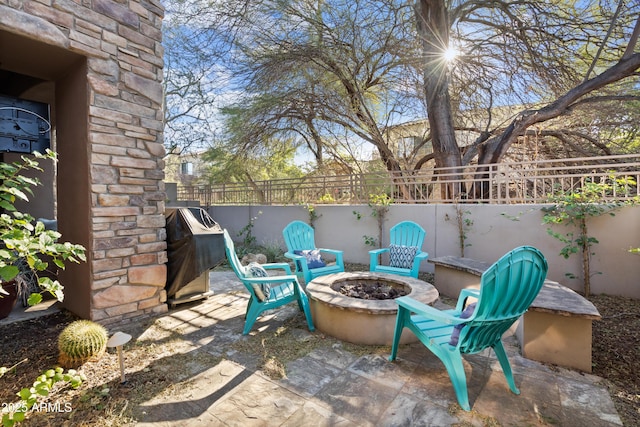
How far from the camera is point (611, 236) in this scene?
3885 mm

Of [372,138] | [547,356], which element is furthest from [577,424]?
[372,138]

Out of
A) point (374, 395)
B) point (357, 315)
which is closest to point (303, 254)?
point (357, 315)

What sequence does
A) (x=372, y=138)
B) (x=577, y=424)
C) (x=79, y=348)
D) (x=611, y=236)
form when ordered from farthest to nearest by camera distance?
1. (x=372, y=138)
2. (x=611, y=236)
3. (x=79, y=348)
4. (x=577, y=424)

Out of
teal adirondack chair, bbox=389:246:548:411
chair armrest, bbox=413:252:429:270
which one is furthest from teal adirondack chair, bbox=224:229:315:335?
chair armrest, bbox=413:252:429:270

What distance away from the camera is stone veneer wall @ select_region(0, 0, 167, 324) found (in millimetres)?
2762

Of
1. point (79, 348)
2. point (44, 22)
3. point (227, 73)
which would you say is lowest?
point (79, 348)

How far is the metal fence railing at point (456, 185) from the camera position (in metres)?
4.36

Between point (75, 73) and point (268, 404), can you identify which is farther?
point (75, 73)

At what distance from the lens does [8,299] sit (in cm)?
312

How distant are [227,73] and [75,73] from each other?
4.43 m

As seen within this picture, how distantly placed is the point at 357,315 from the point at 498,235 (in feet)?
10.8

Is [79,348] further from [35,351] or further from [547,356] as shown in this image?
[547,356]

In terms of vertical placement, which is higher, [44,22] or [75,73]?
[44,22]

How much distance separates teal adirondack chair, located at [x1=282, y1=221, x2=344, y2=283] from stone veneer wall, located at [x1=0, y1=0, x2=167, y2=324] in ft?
5.47
